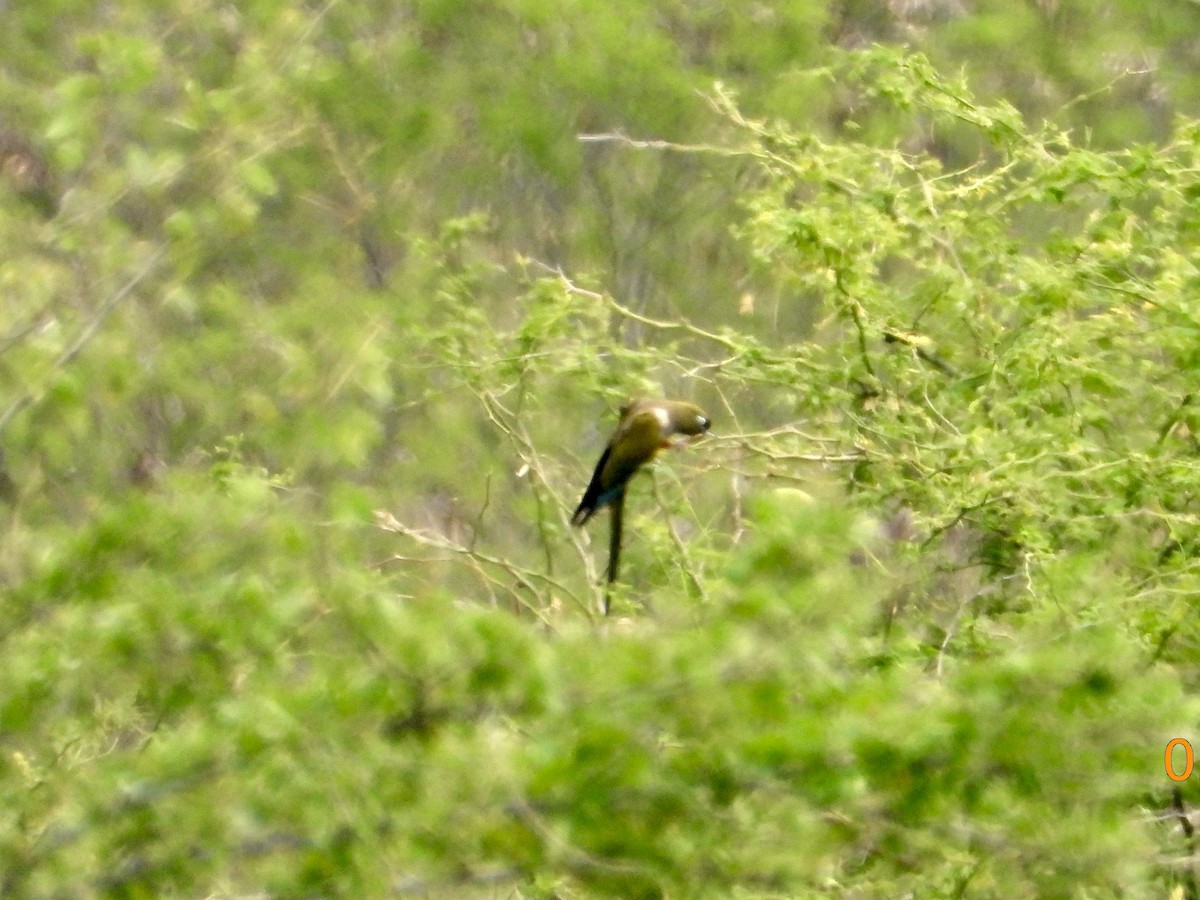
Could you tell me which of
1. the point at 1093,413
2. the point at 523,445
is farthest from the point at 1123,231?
the point at 523,445

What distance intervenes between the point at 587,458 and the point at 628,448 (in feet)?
2.29

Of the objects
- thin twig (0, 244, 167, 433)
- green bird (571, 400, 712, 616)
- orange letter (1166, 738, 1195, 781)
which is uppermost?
thin twig (0, 244, 167, 433)

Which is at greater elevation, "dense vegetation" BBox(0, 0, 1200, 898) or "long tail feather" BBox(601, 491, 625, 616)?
"dense vegetation" BBox(0, 0, 1200, 898)

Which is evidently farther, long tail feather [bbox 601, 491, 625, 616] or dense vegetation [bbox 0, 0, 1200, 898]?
long tail feather [bbox 601, 491, 625, 616]

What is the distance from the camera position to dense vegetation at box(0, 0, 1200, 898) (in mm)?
1473

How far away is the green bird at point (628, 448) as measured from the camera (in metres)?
3.32

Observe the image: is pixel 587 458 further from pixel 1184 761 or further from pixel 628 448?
pixel 1184 761

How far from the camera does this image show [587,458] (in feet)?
13.2

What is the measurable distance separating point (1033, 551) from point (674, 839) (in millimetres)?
1411

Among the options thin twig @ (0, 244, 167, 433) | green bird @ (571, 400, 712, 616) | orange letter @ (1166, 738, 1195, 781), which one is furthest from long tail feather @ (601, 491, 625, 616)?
thin twig @ (0, 244, 167, 433)

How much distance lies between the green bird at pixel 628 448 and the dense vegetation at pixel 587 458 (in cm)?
6

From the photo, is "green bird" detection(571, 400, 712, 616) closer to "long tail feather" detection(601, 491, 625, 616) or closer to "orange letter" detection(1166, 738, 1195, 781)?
"long tail feather" detection(601, 491, 625, 616)

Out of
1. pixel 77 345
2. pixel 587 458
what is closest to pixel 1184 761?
pixel 77 345

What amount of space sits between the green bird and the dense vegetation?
0.06 metres
